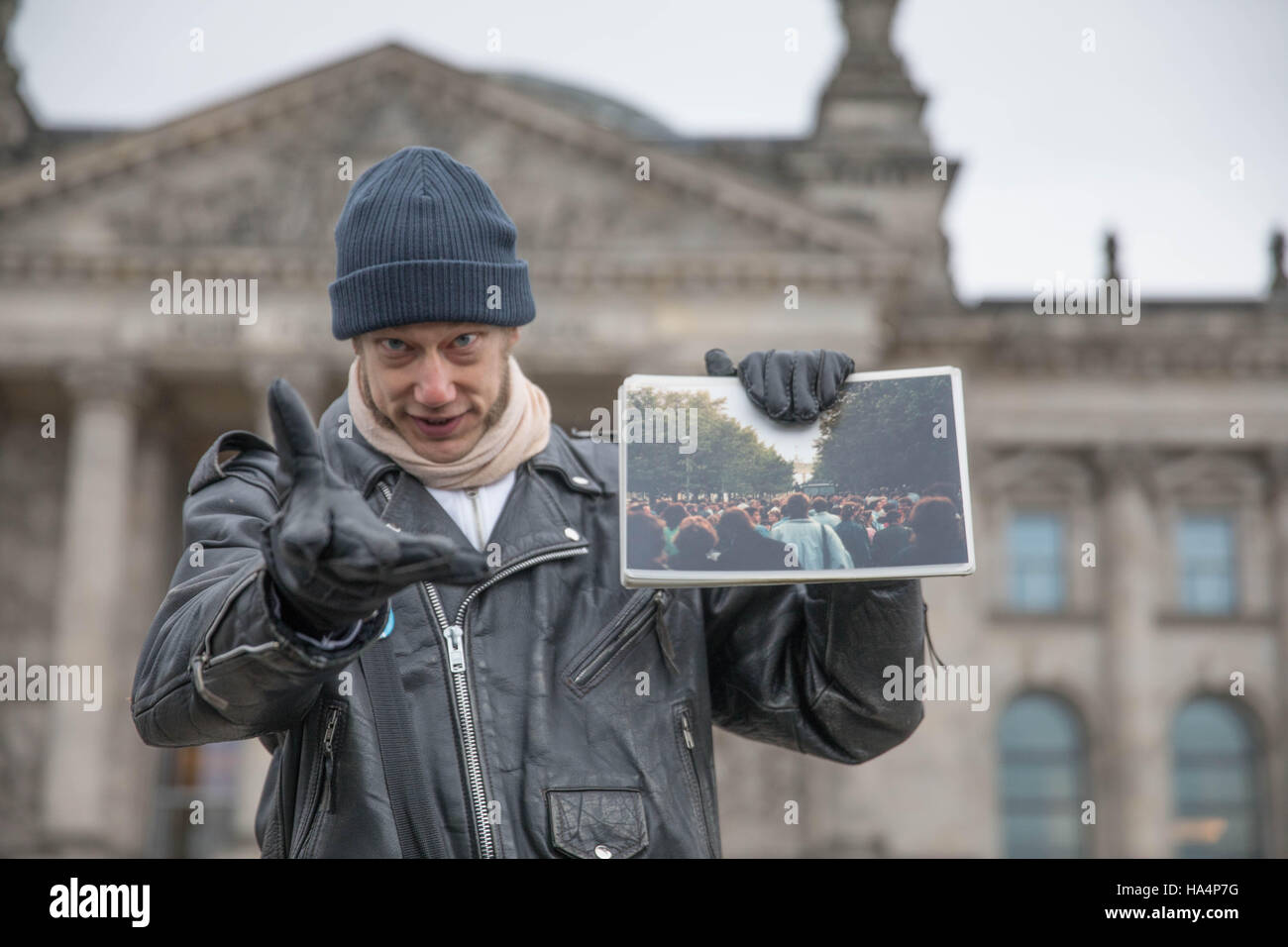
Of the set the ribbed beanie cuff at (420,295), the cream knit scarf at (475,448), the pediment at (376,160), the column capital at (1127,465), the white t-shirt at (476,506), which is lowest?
the white t-shirt at (476,506)

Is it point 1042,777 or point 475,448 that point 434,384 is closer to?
point 475,448

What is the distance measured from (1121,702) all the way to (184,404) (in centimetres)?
1785

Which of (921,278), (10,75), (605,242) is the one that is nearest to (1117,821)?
→ (921,278)

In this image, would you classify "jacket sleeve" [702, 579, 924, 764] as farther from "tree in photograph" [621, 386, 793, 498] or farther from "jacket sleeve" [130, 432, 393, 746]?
"jacket sleeve" [130, 432, 393, 746]

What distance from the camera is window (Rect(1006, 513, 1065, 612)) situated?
117 feet

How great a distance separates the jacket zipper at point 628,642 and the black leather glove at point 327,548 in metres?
0.54

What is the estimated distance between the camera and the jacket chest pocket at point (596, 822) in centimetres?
263

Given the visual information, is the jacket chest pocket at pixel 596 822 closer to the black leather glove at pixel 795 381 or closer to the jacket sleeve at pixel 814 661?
the jacket sleeve at pixel 814 661

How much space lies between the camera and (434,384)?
2770 mm

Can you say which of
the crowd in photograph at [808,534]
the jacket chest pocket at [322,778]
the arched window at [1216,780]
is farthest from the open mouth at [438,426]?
the arched window at [1216,780]

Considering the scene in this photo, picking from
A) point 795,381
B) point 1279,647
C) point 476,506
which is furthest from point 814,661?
point 1279,647

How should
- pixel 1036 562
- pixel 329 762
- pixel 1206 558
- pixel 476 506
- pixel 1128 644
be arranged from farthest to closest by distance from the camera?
pixel 1206 558
pixel 1036 562
pixel 1128 644
pixel 476 506
pixel 329 762

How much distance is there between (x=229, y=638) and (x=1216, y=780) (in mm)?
35094
